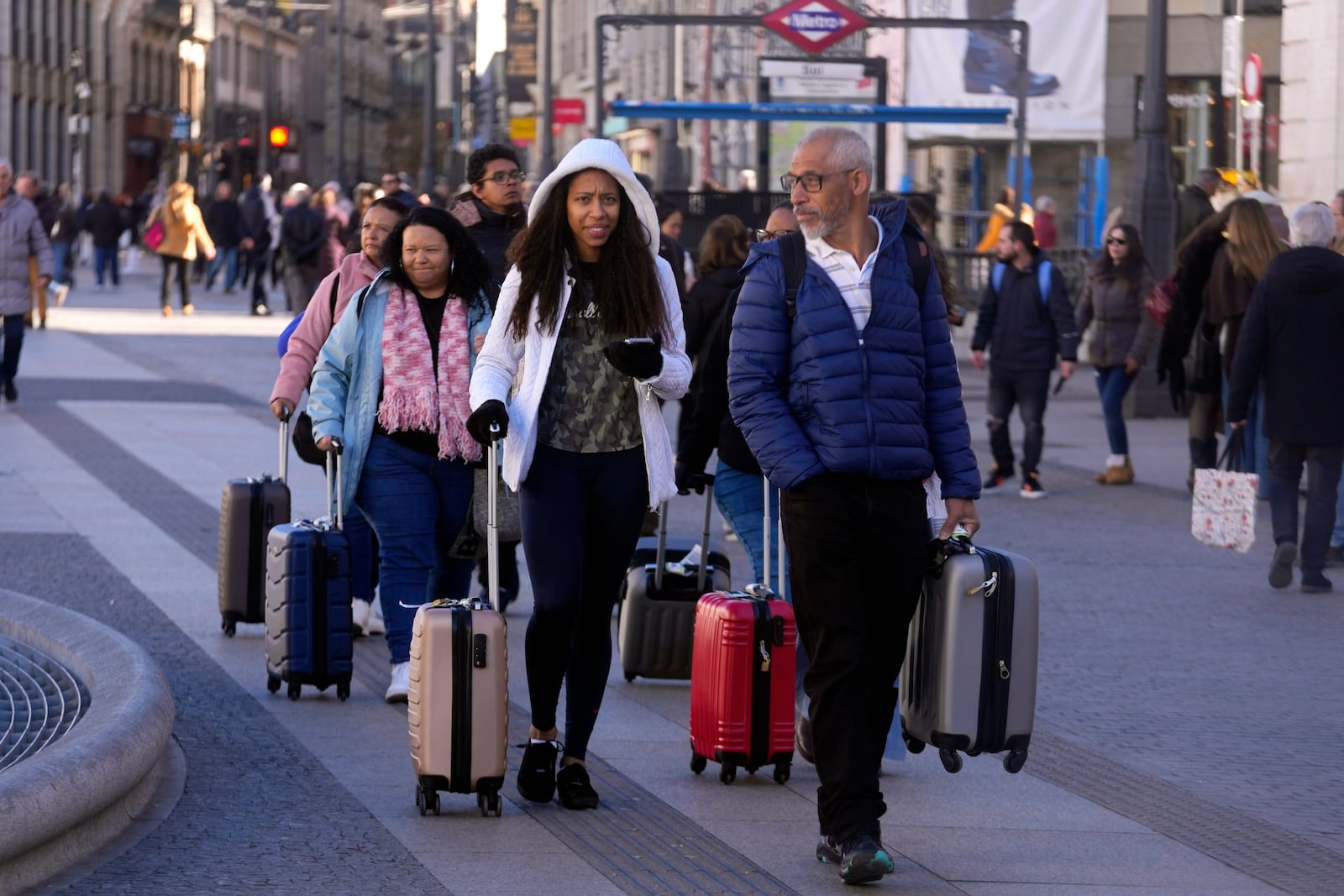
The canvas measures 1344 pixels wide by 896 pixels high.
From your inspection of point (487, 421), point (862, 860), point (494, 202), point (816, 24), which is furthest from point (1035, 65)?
point (862, 860)

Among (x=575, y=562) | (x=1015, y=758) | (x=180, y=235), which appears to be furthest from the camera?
(x=180, y=235)

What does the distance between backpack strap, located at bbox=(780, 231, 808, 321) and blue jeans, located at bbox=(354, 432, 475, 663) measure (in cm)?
229

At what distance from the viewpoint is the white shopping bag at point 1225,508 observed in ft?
35.8

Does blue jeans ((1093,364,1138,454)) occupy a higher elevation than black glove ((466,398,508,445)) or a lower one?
lower

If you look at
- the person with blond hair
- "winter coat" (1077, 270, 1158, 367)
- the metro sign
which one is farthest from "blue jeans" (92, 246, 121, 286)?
"winter coat" (1077, 270, 1158, 367)

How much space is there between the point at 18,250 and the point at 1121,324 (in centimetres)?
827

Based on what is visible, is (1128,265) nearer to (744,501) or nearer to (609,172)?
(744,501)

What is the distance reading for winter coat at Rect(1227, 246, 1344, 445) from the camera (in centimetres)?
1079

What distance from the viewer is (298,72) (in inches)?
4715

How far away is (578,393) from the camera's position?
6.32m

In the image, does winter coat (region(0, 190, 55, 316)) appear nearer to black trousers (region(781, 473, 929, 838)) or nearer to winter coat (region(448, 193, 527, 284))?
winter coat (region(448, 193, 527, 284))

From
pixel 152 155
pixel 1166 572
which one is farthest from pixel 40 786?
pixel 152 155

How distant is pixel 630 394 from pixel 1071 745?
2.10 metres

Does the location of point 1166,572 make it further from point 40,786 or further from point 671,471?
point 40,786
